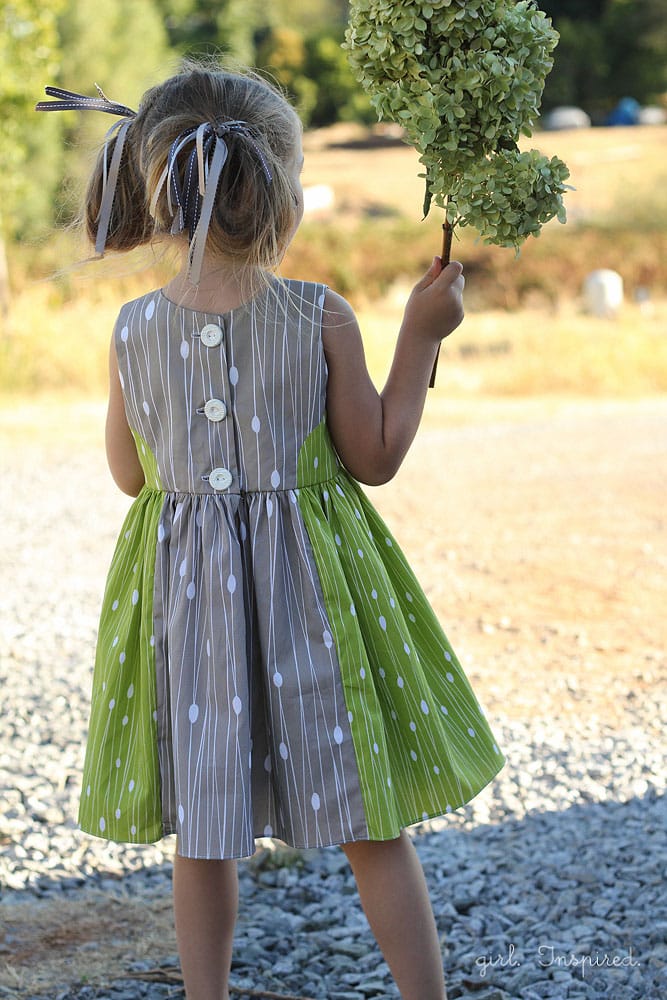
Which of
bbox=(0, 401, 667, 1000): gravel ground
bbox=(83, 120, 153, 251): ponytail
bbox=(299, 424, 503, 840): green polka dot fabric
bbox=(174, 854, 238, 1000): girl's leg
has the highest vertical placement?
bbox=(83, 120, 153, 251): ponytail

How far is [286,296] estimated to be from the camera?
5.28ft

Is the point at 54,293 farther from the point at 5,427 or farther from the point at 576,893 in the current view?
the point at 576,893

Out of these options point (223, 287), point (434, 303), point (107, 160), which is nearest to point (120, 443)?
point (223, 287)

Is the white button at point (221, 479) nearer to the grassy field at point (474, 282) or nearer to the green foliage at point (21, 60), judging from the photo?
the grassy field at point (474, 282)

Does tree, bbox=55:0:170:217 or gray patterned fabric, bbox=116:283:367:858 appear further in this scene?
tree, bbox=55:0:170:217

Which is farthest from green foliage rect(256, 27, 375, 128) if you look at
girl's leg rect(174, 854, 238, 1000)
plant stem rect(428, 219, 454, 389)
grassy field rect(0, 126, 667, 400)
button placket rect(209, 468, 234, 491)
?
girl's leg rect(174, 854, 238, 1000)

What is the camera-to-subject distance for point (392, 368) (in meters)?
1.64

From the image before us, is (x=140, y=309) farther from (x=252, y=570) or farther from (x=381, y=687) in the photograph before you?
(x=381, y=687)

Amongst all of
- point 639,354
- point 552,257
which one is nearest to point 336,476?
point 639,354

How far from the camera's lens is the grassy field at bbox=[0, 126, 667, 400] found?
9430 millimetres

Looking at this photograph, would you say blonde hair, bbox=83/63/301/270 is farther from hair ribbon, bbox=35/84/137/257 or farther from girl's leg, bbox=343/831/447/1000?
girl's leg, bbox=343/831/447/1000

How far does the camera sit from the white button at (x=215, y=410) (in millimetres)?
1611

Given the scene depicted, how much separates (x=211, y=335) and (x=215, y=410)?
0.34ft

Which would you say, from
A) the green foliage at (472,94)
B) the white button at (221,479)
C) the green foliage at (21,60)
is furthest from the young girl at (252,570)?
the green foliage at (21,60)
